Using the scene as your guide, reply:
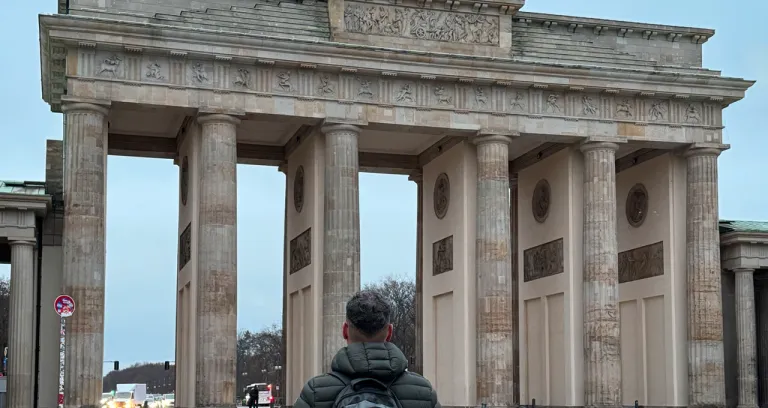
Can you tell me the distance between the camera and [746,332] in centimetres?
4647

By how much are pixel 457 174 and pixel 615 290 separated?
706 cm

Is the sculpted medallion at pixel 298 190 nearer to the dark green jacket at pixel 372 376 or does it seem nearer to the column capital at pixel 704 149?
the column capital at pixel 704 149

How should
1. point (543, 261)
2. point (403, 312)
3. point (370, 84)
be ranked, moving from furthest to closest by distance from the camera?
point (403, 312), point (543, 261), point (370, 84)

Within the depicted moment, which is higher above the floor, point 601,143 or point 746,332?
point 601,143

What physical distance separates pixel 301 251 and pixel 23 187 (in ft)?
32.5

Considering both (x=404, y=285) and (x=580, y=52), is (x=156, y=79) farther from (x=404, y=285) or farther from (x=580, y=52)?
(x=404, y=285)

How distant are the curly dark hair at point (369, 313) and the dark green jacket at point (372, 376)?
0.33ft

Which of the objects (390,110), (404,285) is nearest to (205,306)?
(390,110)

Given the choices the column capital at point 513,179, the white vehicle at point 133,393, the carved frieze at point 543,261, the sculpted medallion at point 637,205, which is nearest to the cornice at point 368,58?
the sculpted medallion at point 637,205

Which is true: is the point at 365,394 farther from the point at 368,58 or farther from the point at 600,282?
the point at 600,282

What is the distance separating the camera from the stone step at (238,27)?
39.7 m

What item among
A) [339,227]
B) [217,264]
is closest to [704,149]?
[339,227]

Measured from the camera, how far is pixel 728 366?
4744 cm

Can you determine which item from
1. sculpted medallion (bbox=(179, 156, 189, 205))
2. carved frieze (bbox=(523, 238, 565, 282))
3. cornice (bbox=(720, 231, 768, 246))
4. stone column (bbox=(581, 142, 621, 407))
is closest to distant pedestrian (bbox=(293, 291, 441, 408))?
stone column (bbox=(581, 142, 621, 407))
